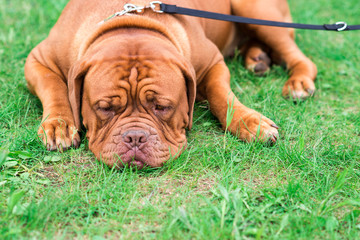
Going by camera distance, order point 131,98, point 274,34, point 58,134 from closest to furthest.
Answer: point 131,98 → point 58,134 → point 274,34

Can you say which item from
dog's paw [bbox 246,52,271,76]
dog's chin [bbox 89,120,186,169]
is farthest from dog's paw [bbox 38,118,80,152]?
dog's paw [bbox 246,52,271,76]

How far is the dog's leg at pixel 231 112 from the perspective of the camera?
2.89 meters

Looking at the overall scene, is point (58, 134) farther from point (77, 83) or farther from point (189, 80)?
point (189, 80)

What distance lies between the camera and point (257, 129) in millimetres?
2865

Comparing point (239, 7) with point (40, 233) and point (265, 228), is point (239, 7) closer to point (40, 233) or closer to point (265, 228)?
point (265, 228)

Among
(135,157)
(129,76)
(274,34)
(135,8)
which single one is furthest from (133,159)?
(274,34)

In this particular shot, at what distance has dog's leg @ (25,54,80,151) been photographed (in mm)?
2768

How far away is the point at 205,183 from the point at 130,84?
0.76 metres

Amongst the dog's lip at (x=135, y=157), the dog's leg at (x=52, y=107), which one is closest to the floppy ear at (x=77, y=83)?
the dog's leg at (x=52, y=107)

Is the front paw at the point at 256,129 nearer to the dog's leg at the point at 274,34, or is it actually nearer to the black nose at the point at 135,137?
the black nose at the point at 135,137

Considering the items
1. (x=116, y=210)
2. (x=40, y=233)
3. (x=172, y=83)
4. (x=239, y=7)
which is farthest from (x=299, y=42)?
(x=40, y=233)

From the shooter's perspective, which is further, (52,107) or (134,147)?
(52,107)

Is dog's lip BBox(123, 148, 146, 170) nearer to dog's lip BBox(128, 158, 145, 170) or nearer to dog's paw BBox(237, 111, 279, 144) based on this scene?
dog's lip BBox(128, 158, 145, 170)

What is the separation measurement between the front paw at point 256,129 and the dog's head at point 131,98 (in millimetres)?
484
